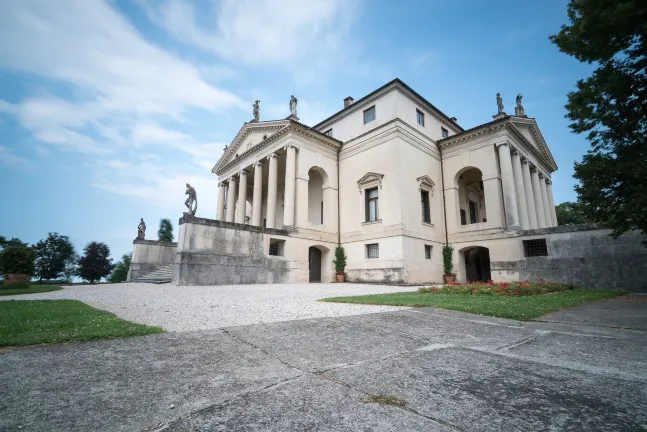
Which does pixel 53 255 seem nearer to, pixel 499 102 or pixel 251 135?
pixel 251 135

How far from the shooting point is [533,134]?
25.4 metres

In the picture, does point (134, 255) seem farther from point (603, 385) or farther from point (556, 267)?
point (556, 267)

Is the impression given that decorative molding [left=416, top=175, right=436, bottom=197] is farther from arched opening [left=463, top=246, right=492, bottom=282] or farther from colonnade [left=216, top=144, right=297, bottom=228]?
colonnade [left=216, top=144, right=297, bottom=228]

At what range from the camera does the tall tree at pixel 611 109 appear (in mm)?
6949

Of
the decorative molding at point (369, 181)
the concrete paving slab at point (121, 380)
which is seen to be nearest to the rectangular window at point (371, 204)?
the decorative molding at point (369, 181)

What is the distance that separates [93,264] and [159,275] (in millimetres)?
20287

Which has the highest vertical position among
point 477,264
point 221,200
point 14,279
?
point 221,200

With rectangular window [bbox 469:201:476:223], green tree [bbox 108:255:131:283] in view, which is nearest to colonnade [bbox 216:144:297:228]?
rectangular window [bbox 469:201:476:223]

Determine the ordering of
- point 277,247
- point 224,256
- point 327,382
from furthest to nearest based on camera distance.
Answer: point 277,247, point 224,256, point 327,382

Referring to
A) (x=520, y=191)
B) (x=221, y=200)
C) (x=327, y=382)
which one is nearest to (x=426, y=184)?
(x=520, y=191)

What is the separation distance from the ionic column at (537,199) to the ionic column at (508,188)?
6686 millimetres

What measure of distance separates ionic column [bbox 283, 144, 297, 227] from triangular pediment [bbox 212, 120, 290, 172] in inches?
82.8

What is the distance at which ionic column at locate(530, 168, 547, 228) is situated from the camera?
24.6m

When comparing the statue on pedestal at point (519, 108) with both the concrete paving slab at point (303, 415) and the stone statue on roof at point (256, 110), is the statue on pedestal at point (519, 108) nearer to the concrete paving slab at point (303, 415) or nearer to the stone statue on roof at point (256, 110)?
the stone statue on roof at point (256, 110)
